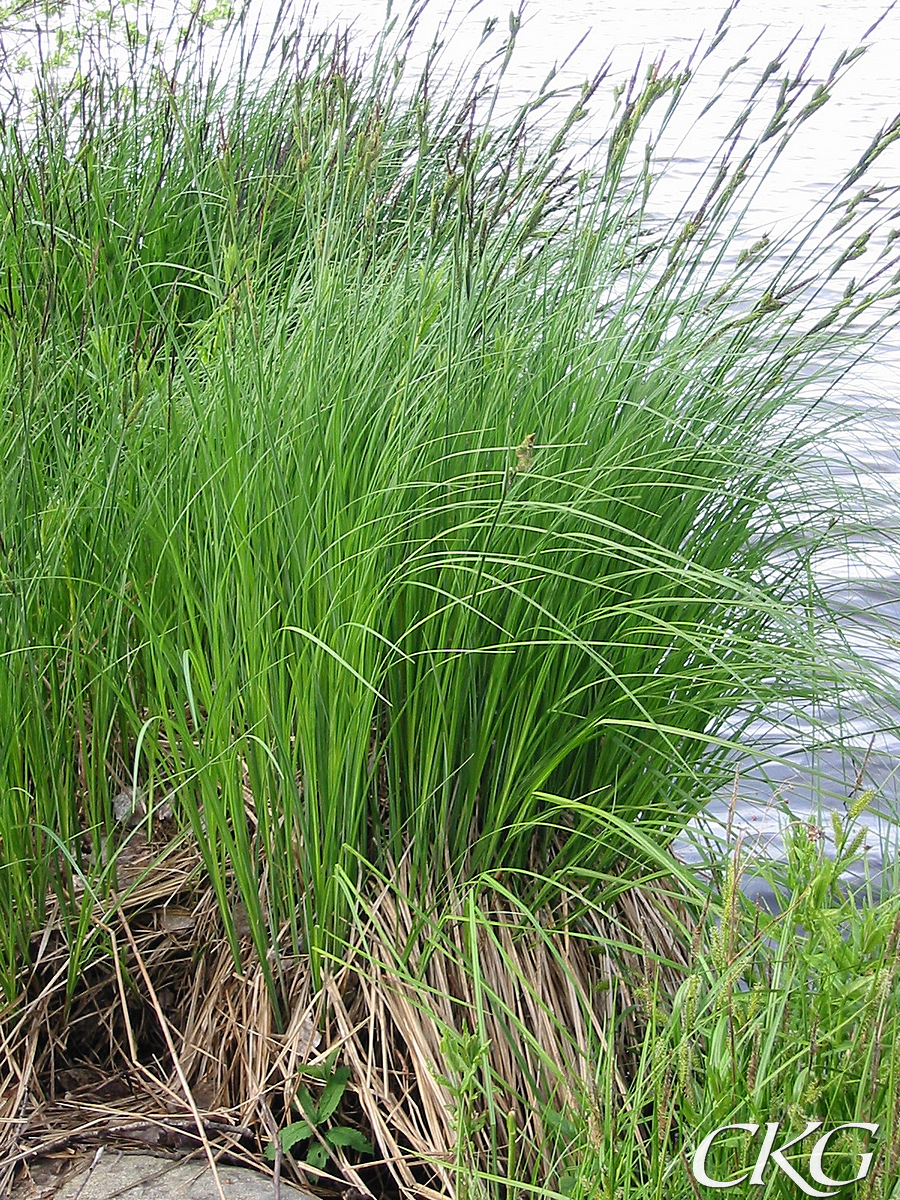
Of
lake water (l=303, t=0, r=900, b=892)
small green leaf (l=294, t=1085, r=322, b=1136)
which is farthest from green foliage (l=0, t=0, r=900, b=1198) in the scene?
lake water (l=303, t=0, r=900, b=892)

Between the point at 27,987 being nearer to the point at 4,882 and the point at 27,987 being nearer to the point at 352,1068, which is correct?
the point at 4,882

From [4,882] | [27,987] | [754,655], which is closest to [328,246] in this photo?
[754,655]

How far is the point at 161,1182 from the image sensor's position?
1760 millimetres

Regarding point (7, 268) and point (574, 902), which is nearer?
point (574, 902)

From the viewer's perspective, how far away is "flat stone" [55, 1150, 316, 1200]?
1.73 m

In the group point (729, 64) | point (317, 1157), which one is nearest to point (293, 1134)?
point (317, 1157)

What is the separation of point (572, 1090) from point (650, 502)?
917 millimetres

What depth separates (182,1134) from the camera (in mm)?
1833

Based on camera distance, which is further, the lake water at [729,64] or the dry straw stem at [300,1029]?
the lake water at [729,64]

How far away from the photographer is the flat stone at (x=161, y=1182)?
1732mm

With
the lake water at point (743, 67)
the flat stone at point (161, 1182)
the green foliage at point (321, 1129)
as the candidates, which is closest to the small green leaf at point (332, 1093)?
the green foliage at point (321, 1129)

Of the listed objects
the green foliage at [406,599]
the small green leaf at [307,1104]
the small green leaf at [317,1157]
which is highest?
the green foliage at [406,599]

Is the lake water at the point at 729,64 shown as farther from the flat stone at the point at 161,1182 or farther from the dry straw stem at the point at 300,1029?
the flat stone at the point at 161,1182

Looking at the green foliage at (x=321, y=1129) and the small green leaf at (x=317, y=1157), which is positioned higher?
the green foliage at (x=321, y=1129)
